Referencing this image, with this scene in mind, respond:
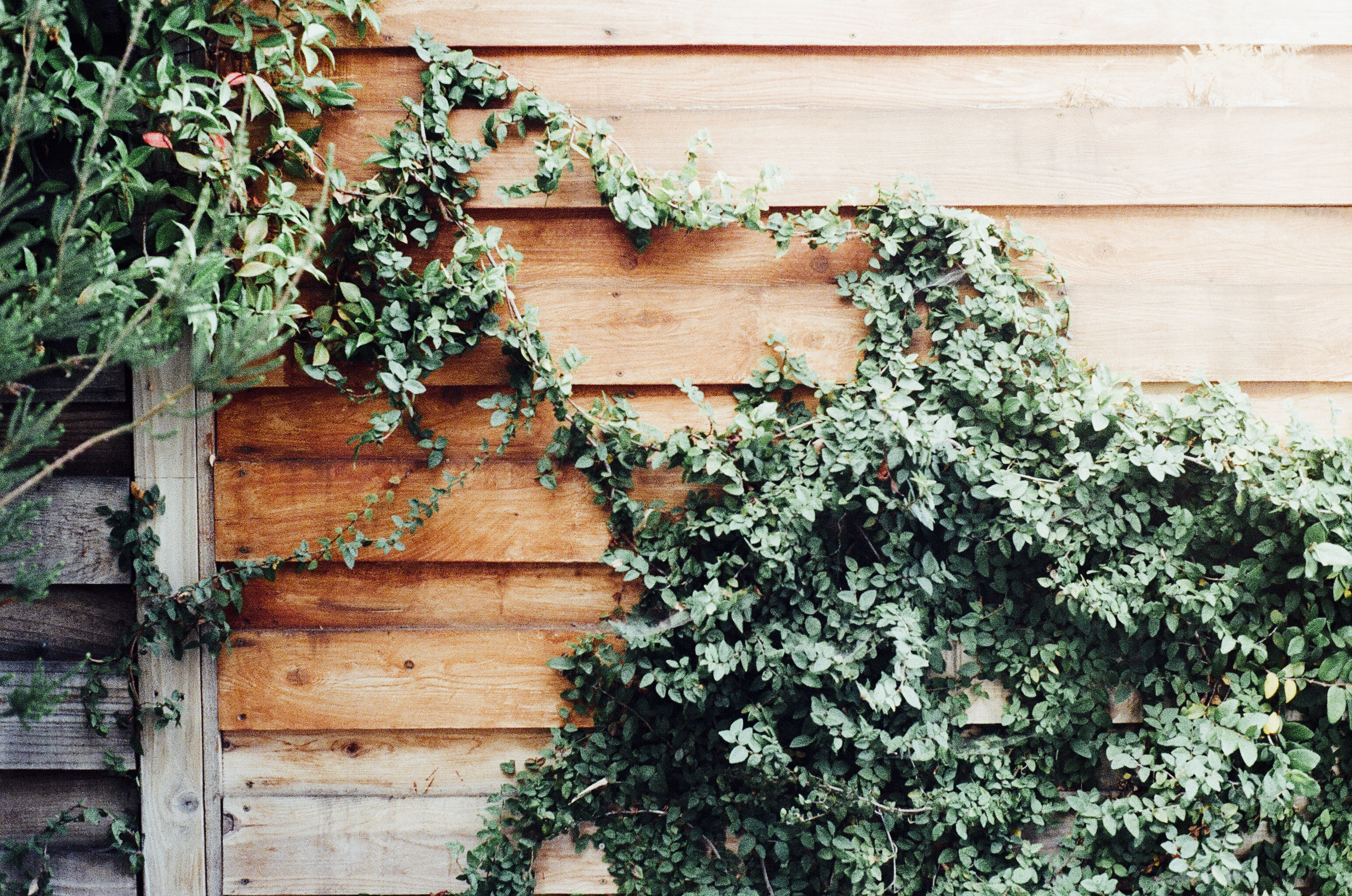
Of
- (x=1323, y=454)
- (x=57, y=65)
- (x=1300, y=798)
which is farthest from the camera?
(x=1300, y=798)

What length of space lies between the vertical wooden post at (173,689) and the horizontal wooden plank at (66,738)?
0.05 m

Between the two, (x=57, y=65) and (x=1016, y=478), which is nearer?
(x=57, y=65)

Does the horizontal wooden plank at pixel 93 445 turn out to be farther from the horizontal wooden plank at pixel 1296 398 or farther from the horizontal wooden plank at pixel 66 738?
the horizontal wooden plank at pixel 1296 398

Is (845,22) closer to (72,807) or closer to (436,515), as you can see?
(436,515)

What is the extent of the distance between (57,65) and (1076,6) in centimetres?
209

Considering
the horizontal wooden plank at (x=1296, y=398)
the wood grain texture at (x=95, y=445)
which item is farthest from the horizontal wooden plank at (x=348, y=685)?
the horizontal wooden plank at (x=1296, y=398)

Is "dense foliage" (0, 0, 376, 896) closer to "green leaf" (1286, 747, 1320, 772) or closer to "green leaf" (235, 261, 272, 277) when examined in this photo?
"green leaf" (235, 261, 272, 277)

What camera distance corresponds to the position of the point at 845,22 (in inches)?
72.2

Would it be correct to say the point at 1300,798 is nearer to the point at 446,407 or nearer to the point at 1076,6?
the point at 1076,6

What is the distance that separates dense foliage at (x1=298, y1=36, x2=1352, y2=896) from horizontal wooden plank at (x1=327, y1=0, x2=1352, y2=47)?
137 millimetres

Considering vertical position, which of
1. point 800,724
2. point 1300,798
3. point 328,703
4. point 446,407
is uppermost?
point 446,407

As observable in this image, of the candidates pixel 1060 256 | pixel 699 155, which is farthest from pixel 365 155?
pixel 1060 256

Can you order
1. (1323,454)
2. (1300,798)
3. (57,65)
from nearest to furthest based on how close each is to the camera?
(57,65), (1323,454), (1300,798)

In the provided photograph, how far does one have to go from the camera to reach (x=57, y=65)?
1.63 m
